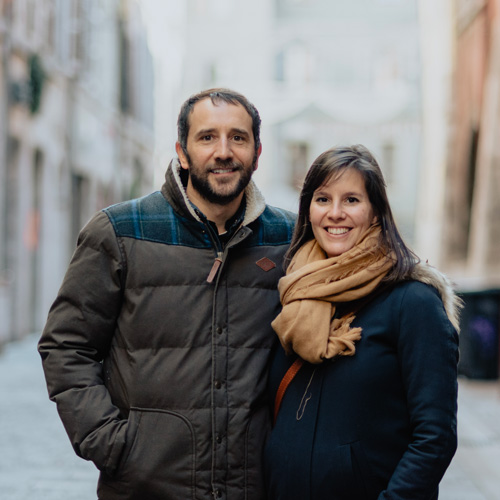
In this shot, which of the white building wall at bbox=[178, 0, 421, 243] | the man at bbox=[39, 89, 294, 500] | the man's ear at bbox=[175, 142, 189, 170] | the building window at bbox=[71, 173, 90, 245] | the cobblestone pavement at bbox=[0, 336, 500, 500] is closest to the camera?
the man at bbox=[39, 89, 294, 500]

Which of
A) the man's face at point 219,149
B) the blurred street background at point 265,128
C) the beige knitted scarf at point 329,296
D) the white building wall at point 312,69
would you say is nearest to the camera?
the beige knitted scarf at point 329,296

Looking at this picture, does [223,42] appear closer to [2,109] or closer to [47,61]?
[47,61]

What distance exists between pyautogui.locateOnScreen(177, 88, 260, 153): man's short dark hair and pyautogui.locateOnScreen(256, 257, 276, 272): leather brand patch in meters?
0.40

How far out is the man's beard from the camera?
3018 mm

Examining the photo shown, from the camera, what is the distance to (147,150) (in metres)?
31.9

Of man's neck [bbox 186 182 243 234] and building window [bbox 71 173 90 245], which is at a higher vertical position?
man's neck [bbox 186 182 243 234]

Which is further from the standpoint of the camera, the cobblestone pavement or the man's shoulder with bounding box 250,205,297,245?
the cobblestone pavement

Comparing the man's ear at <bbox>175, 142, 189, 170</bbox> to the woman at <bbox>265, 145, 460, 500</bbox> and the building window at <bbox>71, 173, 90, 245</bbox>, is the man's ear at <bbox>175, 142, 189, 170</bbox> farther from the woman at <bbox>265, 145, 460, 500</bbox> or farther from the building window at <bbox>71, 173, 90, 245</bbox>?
the building window at <bbox>71, 173, 90, 245</bbox>

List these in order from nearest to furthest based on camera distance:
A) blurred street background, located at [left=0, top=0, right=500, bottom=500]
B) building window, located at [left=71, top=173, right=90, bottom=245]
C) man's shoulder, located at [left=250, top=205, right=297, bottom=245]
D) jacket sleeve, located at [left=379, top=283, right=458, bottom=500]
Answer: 1. jacket sleeve, located at [left=379, top=283, right=458, bottom=500]
2. man's shoulder, located at [left=250, top=205, right=297, bottom=245]
3. blurred street background, located at [left=0, top=0, right=500, bottom=500]
4. building window, located at [left=71, top=173, right=90, bottom=245]

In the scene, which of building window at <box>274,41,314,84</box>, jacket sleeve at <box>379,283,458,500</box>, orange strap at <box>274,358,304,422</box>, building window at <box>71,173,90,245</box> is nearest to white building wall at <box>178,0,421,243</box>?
building window at <box>274,41,314,84</box>

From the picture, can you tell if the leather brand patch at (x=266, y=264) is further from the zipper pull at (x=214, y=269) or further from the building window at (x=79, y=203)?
the building window at (x=79, y=203)

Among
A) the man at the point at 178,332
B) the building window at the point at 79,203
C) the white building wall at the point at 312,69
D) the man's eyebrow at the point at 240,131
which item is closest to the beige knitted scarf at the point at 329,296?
the man at the point at 178,332

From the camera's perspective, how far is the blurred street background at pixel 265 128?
8750 mm

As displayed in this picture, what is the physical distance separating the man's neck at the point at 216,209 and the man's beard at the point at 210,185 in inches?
1.6
